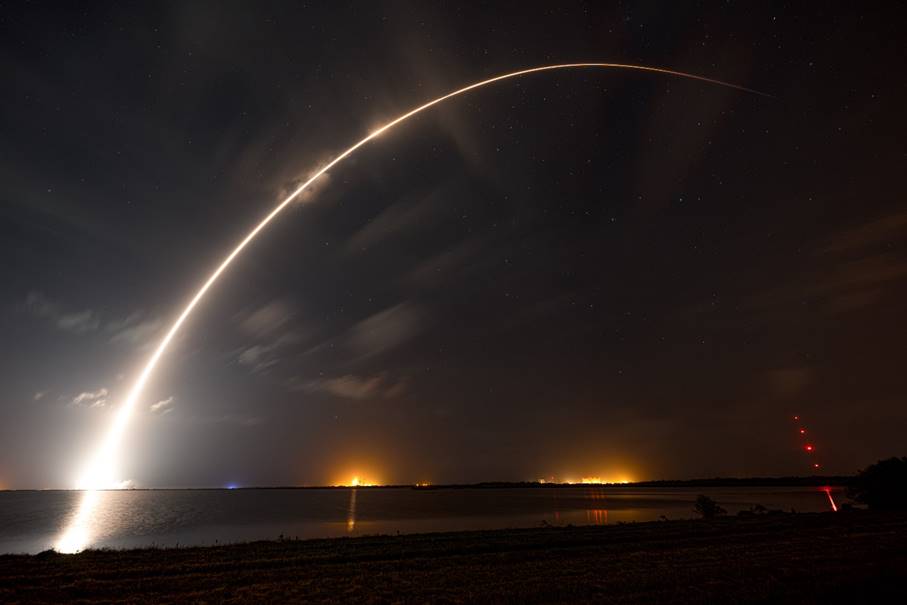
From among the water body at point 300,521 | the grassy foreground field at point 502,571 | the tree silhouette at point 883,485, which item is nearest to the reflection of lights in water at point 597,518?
the water body at point 300,521

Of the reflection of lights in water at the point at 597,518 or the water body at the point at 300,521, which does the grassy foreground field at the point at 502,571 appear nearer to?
the water body at the point at 300,521

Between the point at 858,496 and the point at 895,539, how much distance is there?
35.2 m

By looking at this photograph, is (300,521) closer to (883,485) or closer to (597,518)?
(597,518)

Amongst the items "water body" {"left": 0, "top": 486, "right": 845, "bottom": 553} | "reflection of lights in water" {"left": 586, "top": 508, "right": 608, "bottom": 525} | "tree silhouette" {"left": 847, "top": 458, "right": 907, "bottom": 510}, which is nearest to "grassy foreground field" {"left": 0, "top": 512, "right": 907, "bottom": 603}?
"water body" {"left": 0, "top": 486, "right": 845, "bottom": 553}

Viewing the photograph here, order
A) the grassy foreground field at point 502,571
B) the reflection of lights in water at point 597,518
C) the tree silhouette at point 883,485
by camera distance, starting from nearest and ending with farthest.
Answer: the grassy foreground field at point 502,571
the tree silhouette at point 883,485
the reflection of lights in water at point 597,518

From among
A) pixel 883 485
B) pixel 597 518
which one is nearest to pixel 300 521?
pixel 597 518

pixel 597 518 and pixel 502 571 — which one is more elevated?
pixel 597 518

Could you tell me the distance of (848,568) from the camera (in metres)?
16.9

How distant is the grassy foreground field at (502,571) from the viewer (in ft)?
49.1

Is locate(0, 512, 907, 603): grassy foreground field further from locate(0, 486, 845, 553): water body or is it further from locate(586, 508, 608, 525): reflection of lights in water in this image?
locate(586, 508, 608, 525): reflection of lights in water

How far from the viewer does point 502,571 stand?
62.1 ft

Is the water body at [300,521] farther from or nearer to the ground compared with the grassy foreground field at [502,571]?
farther from the ground

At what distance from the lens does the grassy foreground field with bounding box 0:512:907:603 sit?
15.0 metres

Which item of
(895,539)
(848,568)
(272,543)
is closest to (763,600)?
(848,568)
